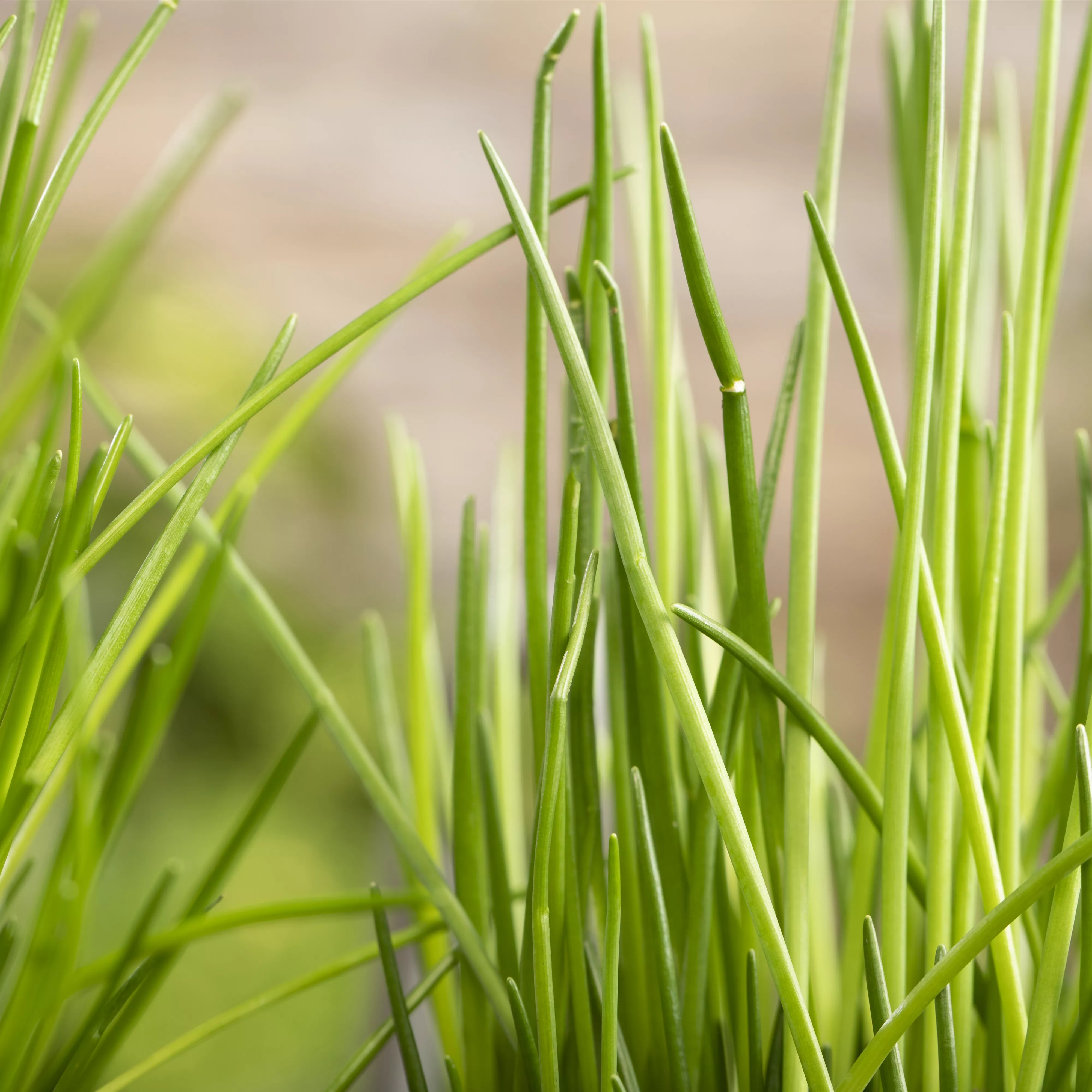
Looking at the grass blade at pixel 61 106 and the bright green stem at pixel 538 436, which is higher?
the grass blade at pixel 61 106

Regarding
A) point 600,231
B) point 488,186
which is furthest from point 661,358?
point 488,186

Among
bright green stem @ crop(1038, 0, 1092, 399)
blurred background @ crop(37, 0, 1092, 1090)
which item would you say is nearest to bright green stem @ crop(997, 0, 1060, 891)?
bright green stem @ crop(1038, 0, 1092, 399)

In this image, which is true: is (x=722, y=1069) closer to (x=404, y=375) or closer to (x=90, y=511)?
(x=90, y=511)

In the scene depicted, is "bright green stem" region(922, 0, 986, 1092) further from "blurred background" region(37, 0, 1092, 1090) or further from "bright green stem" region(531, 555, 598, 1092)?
"blurred background" region(37, 0, 1092, 1090)

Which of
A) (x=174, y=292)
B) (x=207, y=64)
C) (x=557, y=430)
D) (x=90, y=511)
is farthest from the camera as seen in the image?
(x=207, y=64)

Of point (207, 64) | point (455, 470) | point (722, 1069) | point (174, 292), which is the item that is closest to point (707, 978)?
point (722, 1069)

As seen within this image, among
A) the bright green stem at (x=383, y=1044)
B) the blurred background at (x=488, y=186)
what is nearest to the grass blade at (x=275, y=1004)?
the bright green stem at (x=383, y=1044)

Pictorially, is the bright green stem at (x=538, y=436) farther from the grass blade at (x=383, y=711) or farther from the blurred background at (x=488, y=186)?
the blurred background at (x=488, y=186)

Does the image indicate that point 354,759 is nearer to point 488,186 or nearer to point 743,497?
point 743,497
